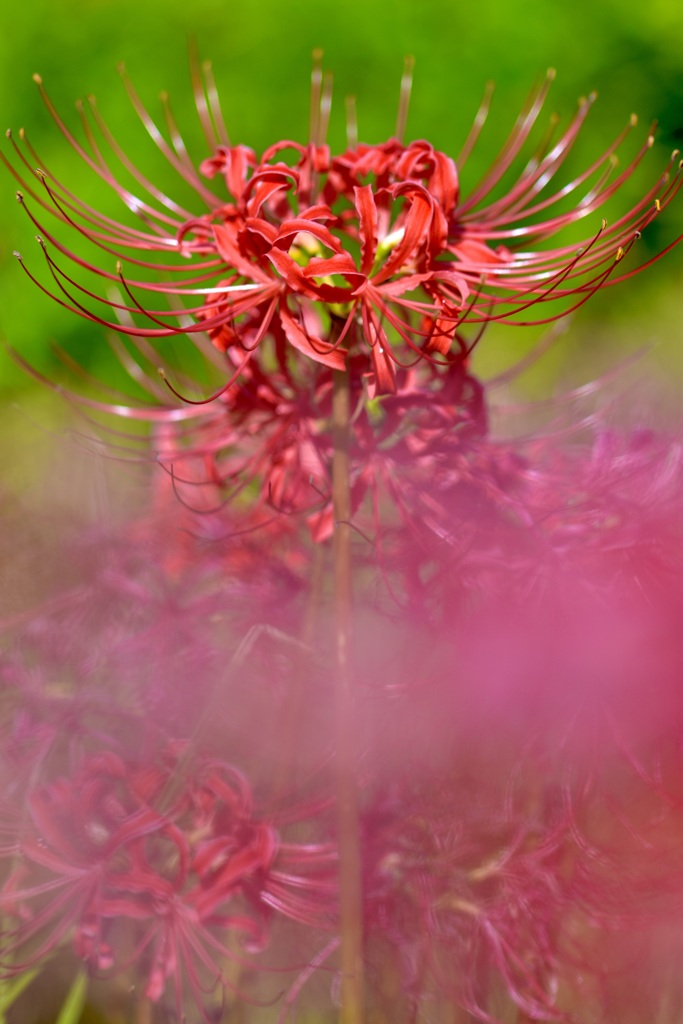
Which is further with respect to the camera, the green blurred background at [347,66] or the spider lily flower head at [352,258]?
the green blurred background at [347,66]

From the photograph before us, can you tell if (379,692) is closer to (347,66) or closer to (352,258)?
(352,258)

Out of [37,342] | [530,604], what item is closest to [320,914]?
[530,604]

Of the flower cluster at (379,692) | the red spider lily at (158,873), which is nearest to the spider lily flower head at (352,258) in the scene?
the flower cluster at (379,692)

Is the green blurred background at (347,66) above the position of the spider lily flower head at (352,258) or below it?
above

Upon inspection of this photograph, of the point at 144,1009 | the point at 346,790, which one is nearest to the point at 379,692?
the point at 346,790

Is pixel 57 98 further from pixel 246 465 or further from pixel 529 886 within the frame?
pixel 529 886

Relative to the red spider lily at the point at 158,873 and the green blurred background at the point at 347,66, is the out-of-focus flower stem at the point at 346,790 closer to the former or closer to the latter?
the red spider lily at the point at 158,873
